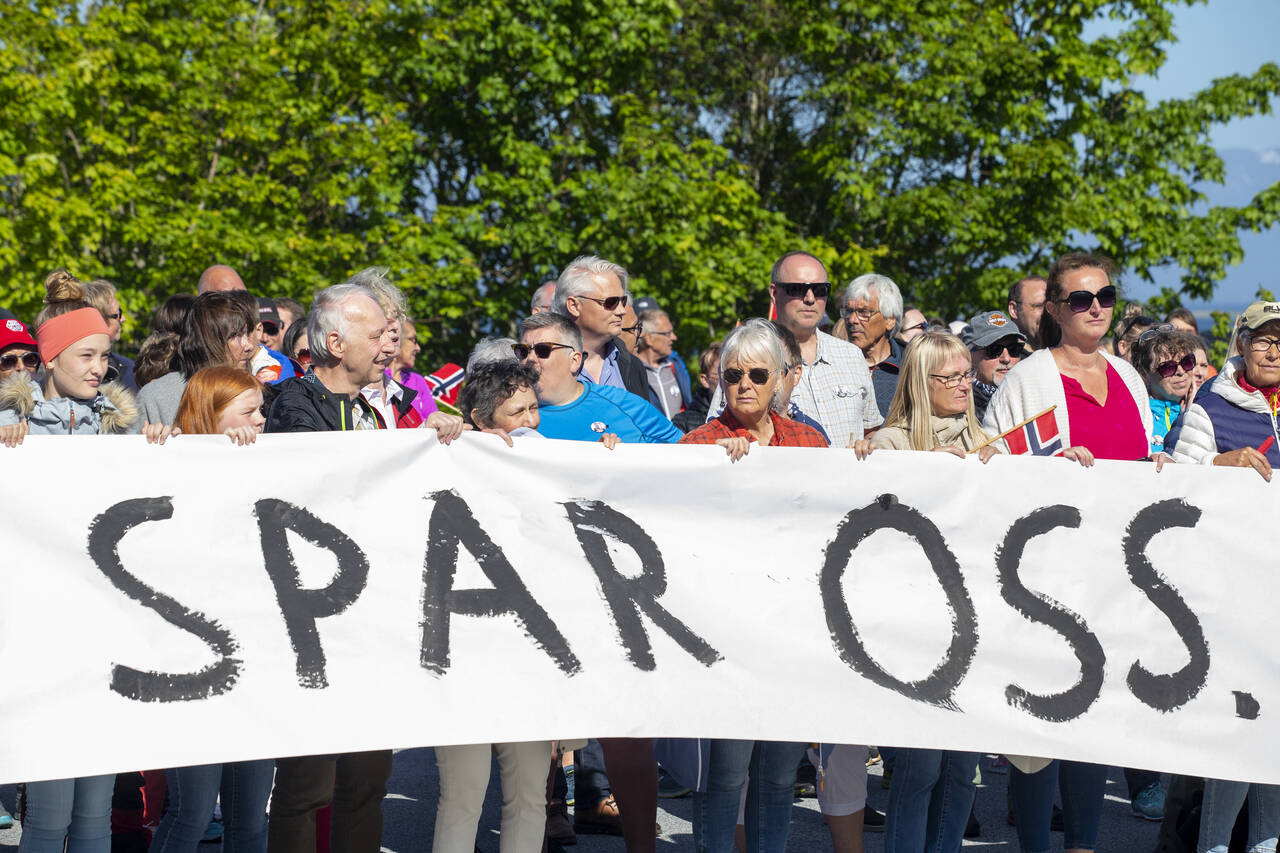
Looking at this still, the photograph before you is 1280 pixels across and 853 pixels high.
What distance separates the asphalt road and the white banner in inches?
53.6

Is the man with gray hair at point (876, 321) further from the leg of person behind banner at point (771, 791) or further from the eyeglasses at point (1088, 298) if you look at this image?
the leg of person behind banner at point (771, 791)

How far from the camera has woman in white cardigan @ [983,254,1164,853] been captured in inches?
171

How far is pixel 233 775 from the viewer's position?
3.91 m

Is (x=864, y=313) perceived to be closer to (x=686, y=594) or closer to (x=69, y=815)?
(x=686, y=594)

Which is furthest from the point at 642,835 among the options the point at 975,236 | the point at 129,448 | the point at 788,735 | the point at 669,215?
the point at 975,236

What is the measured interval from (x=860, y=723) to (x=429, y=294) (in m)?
14.1

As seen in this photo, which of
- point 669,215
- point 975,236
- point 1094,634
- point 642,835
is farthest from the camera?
point 975,236

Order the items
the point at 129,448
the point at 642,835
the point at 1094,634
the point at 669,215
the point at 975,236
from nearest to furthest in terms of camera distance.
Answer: the point at 129,448 < the point at 1094,634 < the point at 642,835 < the point at 669,215 < the point at 975,236

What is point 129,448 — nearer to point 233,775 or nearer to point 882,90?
point 233,775

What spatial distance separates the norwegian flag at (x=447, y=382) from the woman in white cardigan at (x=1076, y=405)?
11.8 ft

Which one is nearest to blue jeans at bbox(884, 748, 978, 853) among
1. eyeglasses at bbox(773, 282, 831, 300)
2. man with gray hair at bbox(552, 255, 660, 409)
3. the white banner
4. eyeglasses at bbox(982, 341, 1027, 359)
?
the white banner

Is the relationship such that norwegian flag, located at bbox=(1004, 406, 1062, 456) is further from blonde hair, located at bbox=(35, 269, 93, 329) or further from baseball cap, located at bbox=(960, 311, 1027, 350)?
blonde hair, located at bbox=(35, 269, 93, 329)

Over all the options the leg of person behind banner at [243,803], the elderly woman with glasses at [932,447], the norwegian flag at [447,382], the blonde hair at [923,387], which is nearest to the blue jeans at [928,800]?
the elderly woman with glasses at [932,447]

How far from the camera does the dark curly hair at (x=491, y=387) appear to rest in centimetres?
433
